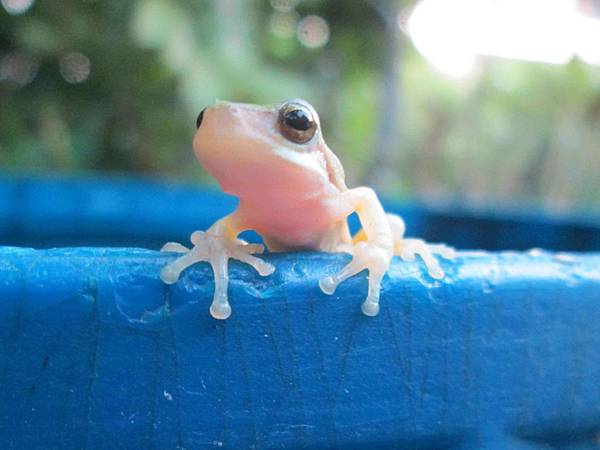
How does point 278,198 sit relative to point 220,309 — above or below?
above

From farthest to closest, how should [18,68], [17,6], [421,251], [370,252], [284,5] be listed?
[284,5] → [18,68] → [17,6] → [421,251] → [370,252]

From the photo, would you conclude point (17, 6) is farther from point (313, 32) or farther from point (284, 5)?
point (313, 32)

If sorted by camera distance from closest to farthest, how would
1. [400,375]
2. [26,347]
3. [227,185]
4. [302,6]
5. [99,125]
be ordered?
[26,347]
[400,375]
[227,185]
[99,125]
[302,6]

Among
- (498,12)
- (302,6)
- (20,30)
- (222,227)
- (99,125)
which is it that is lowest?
(222,227)

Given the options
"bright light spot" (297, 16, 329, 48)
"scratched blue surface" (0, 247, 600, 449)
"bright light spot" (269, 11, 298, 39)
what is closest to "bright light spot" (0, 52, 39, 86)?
"bright light spot" (269, 11, 298, 39)

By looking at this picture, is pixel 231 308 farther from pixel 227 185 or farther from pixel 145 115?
pixel 145 115

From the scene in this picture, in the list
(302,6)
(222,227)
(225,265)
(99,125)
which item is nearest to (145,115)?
(99,125)

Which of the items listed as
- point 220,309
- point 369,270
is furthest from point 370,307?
point 220,309
